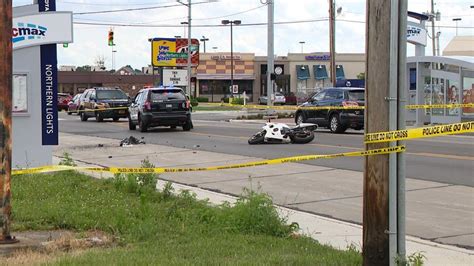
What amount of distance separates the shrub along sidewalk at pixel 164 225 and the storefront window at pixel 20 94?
9.55 ft

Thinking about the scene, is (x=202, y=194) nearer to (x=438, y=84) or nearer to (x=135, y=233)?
(x=135, y=233)

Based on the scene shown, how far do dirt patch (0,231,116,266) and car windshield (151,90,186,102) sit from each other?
59.3ft

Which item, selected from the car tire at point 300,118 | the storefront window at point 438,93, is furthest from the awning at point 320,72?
the car tire at point 300,118

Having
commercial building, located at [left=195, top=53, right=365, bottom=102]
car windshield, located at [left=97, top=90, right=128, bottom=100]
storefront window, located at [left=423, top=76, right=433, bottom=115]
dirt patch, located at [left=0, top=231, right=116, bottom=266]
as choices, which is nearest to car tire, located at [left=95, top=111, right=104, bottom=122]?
car windshield, located at [left=97, top=90, right=128, bottom=100]

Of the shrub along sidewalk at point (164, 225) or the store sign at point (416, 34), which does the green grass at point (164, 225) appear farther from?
the store sign at point (416, 34)

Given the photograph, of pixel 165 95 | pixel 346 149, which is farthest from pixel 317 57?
pixel 346 149

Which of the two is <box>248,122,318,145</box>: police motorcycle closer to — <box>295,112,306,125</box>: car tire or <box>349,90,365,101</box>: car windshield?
<box>349,90,365,101</box>: car windshield

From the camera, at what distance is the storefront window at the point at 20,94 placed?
12.2 m

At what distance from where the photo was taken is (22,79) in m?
12.2

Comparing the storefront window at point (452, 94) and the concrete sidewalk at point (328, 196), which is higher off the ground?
the storefront window at point (452, 94)

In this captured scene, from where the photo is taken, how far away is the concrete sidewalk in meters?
7.13

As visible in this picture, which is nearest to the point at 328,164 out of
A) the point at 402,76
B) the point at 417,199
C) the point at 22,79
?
the point at 417,199

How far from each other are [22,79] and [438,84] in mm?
20948

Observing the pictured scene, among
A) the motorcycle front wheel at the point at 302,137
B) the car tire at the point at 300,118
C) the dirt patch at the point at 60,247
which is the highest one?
the car tire at the point at 300,118
